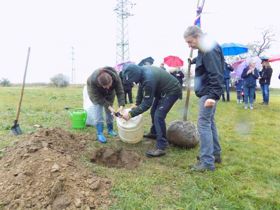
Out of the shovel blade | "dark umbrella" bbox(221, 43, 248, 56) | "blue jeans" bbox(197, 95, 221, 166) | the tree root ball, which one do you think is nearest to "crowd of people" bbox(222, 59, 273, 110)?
"dark umbrella" bbox(221, 43, 248, 56)

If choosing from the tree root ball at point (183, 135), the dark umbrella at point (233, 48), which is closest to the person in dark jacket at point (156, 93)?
the tree root ball at point (183, 135)

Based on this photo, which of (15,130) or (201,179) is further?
(15,130)

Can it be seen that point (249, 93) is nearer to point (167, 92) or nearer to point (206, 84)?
point (167, 92)

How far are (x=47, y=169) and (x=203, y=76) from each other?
2275mm

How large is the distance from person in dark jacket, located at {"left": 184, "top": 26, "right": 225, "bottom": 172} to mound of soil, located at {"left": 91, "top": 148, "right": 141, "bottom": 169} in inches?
35.3

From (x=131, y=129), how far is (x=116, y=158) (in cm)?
68

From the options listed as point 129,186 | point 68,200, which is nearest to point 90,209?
point 68,200

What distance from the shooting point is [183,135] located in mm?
5355

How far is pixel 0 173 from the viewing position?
4.07 m

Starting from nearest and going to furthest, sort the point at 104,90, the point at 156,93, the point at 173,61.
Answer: the point at 156,93 → the point at 104,90 → the point at 173,61

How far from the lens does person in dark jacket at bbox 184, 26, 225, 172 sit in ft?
13.2

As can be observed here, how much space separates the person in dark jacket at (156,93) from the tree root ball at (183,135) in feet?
0.68

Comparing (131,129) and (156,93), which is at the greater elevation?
(156,93)

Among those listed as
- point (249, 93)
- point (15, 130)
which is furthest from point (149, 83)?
point (249, 93)
